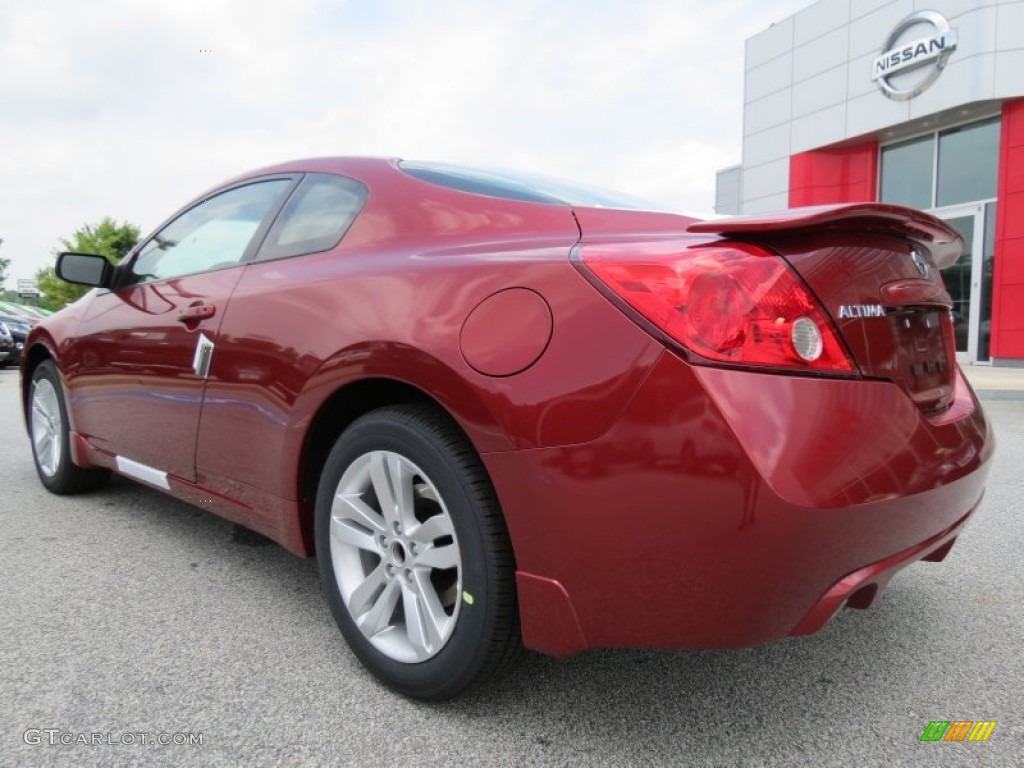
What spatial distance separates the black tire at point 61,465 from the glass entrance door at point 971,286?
1447 centimetres

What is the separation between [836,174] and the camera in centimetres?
1644

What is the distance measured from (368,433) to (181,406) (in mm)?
1068

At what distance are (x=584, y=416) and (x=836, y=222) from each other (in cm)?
66

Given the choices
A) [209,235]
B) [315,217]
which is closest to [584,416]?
[315,217]

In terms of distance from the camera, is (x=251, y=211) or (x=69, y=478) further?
(x=69, y=478)

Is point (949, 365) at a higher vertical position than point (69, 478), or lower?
higher

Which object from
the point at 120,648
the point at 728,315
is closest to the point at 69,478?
the point at 120,648

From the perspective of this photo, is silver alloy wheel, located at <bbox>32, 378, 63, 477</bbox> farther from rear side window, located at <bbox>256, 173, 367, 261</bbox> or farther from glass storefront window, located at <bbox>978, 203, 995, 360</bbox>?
glass storefront window, located at <bbox>978, 203, 995, 360</bbox>

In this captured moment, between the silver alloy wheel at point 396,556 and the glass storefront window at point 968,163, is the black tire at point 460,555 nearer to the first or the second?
the silver alloy wheel at point 396,556

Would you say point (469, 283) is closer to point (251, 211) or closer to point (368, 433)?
point (368, 433)

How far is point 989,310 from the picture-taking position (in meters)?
13.6

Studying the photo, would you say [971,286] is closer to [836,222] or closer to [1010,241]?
[1010,241]

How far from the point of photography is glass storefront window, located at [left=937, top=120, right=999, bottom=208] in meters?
13.6

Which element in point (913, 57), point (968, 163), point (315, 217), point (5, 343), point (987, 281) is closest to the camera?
point (315, 217)
